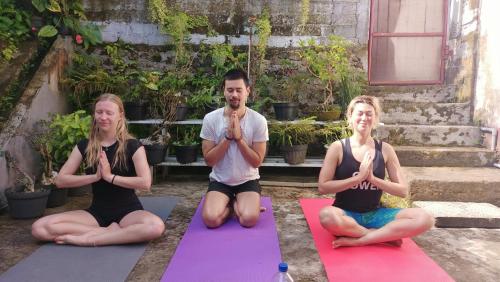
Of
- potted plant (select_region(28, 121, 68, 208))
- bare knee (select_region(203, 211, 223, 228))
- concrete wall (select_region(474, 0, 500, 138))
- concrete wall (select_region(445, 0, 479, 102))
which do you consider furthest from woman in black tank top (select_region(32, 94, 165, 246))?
concrete wall (select_region(445, 0, 479, 102))

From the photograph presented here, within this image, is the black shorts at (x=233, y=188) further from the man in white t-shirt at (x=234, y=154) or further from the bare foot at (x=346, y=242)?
the bare foot at (x=346, y=242)

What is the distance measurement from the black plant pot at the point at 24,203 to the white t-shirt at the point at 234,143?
1491mm

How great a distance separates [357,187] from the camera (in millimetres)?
2475

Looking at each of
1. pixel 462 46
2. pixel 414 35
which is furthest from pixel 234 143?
pixel 414 35

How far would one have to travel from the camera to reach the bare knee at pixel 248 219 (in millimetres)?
2793

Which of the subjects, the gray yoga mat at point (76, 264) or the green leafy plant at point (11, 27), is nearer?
the gray yoga mat at point (76, 264)

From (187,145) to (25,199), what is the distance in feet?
5.59

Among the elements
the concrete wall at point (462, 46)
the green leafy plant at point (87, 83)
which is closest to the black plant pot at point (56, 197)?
the green leafy plant at point (87, 83)

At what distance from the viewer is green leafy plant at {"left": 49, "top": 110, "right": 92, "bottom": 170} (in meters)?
3.47

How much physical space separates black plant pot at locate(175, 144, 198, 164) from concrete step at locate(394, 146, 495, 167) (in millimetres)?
2340

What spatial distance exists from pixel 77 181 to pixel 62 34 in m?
2.97

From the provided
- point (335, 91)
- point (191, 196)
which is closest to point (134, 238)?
point (191, 196)

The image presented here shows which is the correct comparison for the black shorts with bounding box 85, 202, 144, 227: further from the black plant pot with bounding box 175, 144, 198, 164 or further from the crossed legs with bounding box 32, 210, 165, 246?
the black plant pot with bounding box 175, 144, 198, 164

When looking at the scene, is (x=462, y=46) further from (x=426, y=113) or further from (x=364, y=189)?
(x=364, y=189)
